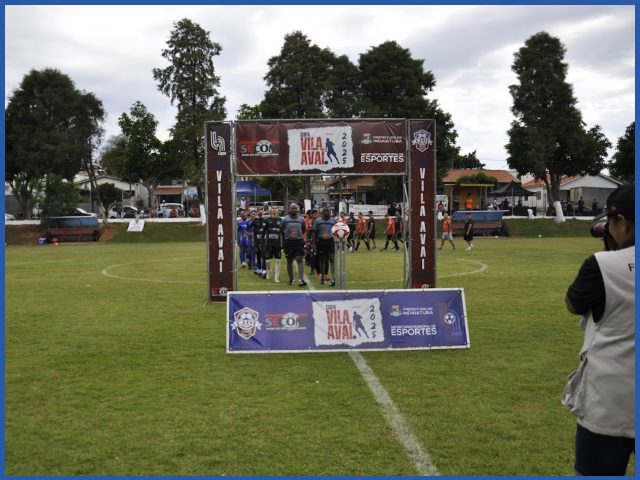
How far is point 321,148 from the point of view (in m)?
11.9

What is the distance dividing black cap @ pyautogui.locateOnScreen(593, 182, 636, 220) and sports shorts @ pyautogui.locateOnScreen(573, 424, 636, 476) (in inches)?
45.4

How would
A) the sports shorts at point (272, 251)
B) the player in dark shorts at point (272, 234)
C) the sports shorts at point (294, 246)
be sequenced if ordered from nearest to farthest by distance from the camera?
the sports shorts at point (294, 246) → the player in dark shorts at point (272, 234) → the sports shorts at point (272, 251)

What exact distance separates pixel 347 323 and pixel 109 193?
7397 centimetres

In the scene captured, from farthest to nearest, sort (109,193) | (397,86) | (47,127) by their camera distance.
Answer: (109,193) < (397,86) < (47,127)

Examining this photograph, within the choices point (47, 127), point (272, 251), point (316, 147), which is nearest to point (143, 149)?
point (47, 127)

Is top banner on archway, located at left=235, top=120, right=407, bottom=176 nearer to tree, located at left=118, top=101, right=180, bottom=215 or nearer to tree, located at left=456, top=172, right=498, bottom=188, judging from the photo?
tree, located at left=118, top=101, right=180, bottom=215

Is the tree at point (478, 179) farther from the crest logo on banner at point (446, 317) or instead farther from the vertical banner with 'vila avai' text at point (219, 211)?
the crest logo on banner at point (446, 317)

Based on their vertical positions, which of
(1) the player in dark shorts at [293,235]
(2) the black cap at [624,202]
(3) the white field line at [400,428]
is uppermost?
(2) the black cap at [624,202]

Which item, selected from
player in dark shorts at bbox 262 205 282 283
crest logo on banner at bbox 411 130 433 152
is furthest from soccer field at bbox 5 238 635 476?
player in dark shorts at bbox 262 205 282 283

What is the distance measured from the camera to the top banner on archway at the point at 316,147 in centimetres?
1187

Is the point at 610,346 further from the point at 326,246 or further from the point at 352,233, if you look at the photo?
the point at 352,233

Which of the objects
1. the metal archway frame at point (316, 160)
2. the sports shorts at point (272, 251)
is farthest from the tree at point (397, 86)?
the metal archway frame at point (316, 160)

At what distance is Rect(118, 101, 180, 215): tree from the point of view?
55.4m

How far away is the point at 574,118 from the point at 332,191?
98.5ft
